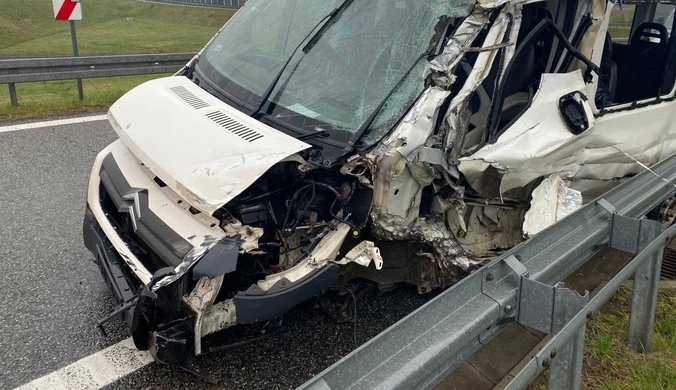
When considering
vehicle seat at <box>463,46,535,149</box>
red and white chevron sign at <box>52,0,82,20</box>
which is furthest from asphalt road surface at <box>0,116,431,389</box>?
red and white chevron sign at <box>52,0,82,20</box>

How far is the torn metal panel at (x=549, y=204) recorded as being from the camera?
3.21 m

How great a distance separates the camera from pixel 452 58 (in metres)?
3.00

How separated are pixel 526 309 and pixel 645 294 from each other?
1.19 meters

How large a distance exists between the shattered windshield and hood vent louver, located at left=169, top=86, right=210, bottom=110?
20cm

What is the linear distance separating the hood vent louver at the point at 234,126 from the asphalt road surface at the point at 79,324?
3.61 ft

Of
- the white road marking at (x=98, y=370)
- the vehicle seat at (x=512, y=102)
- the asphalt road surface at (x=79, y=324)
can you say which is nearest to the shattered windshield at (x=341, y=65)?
the vehicle seat at (x=512, y=102)

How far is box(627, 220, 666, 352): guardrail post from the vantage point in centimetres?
269

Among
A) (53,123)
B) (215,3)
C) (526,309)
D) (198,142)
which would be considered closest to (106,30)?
(215,3)

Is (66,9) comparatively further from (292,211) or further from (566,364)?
(566,364)

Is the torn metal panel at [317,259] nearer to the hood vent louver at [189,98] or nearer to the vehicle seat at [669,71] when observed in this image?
the hood vent louver at [189,98]

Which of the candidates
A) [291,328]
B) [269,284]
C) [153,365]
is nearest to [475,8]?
[269,284]

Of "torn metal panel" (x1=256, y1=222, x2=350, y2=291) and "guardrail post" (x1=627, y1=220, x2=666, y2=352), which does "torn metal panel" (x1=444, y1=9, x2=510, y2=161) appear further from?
"guardrail post" (x1=627, y1=220, x2=666, y2=352)

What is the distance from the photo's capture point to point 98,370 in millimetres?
2961

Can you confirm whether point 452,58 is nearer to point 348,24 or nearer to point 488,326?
point 348,24
